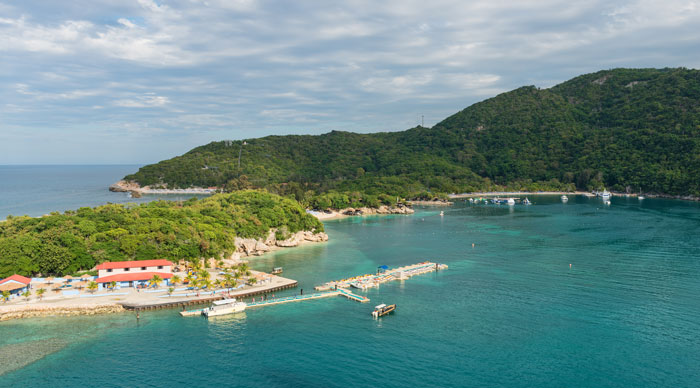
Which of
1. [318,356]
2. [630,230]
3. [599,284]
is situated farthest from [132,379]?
[630,230]

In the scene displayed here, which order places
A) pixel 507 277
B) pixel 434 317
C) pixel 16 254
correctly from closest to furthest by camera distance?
pixel 434 317 → pixel 16 254 → pixel 507 277

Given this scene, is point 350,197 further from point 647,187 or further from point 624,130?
point 624,130

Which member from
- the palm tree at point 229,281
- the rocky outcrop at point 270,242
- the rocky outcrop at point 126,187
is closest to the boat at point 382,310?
the palm tree at point 229,281

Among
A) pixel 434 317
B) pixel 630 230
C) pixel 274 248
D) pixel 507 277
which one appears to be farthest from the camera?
pixel 630 230

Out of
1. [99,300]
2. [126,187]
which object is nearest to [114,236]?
[99,300]

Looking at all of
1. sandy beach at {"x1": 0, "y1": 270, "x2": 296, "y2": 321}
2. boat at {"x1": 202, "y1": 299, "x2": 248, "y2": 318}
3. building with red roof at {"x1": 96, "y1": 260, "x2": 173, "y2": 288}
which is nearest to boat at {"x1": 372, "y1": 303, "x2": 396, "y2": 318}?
boat at {"x1": 202, "y1": 299, "x2": 248, "y2": 318}

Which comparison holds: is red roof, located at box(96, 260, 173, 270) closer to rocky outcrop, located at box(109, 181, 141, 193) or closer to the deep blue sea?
the deep blue sea

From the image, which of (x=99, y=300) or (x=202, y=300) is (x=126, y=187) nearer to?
(x=99, y=300)
